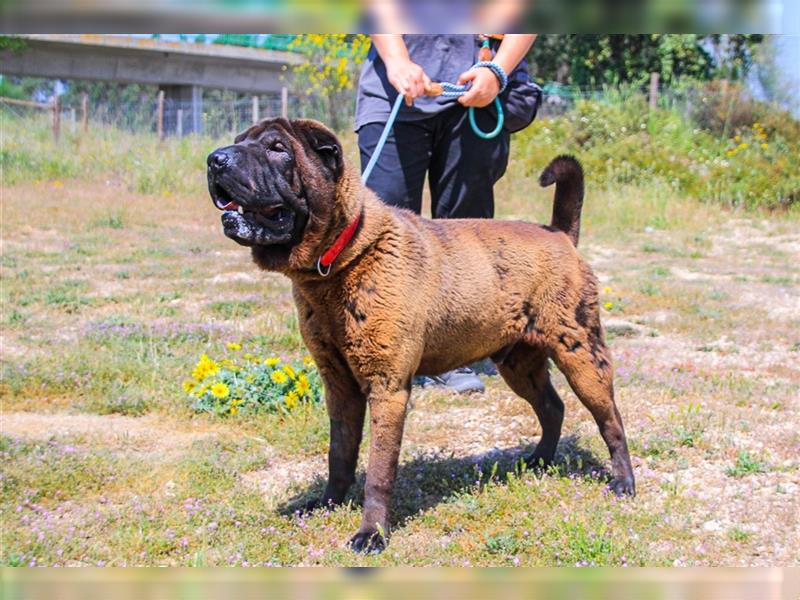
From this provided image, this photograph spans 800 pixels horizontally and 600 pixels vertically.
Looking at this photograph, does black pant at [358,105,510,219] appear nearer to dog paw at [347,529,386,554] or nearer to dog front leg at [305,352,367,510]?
dog front leg at [305,352,367,510]

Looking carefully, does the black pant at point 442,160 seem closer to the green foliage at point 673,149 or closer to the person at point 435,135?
the person at point 435,135

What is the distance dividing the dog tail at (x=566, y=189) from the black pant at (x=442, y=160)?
74 cm

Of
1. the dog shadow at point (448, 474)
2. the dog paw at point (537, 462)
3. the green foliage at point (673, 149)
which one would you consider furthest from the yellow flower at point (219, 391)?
the green foliage at point (673, 149)

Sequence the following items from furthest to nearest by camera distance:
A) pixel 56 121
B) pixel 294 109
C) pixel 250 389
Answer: pixel 294 109 < pixel 56 121 < pixel 250 389

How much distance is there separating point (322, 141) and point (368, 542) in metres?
1.62

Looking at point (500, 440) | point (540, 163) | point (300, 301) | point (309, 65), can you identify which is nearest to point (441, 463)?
point (500, 440)

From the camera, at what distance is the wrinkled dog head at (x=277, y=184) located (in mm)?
2879

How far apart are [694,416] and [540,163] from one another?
41.8ft

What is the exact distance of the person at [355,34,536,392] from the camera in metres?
4.60

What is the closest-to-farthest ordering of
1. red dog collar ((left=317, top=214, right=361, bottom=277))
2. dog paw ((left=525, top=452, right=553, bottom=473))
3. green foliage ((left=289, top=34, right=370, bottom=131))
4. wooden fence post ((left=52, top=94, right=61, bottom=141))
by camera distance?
red dog collar ((left=317, top=214, right=361, bottom=277)) → dog paw ((left=525, top=452, right=553, bottom=473)) → wooden fence post ((left=52, top=94, right=61, bottom=141)) → green foliage ((left=289, top=34, right=370, bottom=131))

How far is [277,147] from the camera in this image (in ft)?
9.98

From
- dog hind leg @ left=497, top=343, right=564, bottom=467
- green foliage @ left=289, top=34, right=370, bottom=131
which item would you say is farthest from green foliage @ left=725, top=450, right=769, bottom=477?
green foliage @ left=289, top=34, right=370, bottom=131

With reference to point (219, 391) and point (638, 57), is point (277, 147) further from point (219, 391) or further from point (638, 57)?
point (638, 57)

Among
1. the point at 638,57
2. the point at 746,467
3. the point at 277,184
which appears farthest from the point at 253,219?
the point at 638,57
